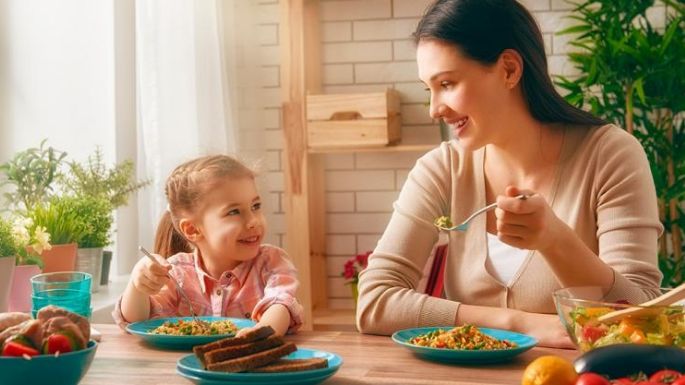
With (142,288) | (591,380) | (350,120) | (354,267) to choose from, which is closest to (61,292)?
(142,288)

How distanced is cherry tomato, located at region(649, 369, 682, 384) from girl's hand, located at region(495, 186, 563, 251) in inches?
25.1

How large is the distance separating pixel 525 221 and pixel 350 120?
2.17 metres

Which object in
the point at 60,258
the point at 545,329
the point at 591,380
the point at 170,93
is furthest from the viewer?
the point at 170,93

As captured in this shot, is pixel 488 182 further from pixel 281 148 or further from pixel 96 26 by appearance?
pixel 281 148

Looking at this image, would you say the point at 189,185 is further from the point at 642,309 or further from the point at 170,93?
the point at 642,309

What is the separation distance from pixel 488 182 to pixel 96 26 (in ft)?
5.82

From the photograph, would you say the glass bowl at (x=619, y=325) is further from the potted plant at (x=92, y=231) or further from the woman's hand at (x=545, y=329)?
the potted plant at (x=92, y=231)

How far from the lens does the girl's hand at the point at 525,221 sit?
6.34 feet

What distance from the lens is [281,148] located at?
178 inches

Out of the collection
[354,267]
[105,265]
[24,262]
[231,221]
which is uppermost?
A: [231,221]

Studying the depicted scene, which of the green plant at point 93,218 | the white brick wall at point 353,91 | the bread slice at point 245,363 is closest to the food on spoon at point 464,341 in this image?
the bread slice at point 245,363

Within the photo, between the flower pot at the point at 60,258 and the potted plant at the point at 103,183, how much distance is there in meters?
0.39

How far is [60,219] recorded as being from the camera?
303 centimetres

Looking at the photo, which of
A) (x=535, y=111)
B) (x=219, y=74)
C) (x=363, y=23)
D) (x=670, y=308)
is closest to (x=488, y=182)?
(x=535, y=111)
